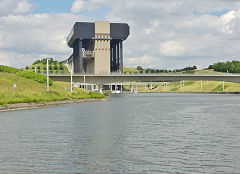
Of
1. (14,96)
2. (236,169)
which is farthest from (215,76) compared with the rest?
(236,169)

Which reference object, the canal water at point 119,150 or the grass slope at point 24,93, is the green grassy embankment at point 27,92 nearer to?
the grass slope at point 24,93

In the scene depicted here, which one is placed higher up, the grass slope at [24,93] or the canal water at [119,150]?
the grass slope at [24,93]

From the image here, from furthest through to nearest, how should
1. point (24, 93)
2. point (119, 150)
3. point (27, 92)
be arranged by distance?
point (27, 92), point (24, 93), point (119, 150)

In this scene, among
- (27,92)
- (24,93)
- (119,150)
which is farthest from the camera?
(27,92)

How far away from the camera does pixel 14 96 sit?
74.8 meters

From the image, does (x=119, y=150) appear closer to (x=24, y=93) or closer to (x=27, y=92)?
(x=24, y=93)

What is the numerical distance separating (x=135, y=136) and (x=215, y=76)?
457 ft

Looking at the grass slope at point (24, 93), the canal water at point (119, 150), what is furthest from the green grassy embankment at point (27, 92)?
the canal water at point (119, 150)

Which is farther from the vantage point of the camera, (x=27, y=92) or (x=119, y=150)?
(x=27, y=92)

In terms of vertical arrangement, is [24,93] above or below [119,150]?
above

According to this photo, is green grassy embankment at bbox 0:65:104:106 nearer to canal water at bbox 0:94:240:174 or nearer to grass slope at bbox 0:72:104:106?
grass slope at bbox 0:72:104:106

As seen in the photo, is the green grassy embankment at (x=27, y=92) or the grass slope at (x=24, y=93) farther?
the green grassy embankment at (x=27, y=92)

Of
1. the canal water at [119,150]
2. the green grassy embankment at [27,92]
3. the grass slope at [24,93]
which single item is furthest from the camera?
the green grassy embankment at [27,92]

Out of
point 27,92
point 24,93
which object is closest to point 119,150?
point 24,93
